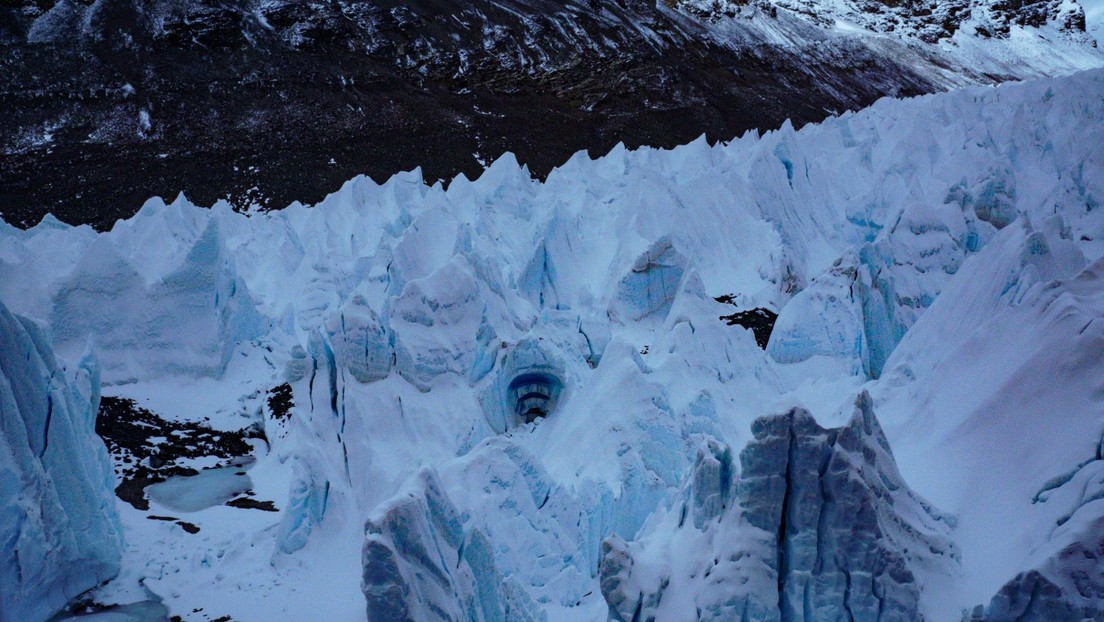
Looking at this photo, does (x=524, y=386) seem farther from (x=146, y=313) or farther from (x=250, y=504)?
(x=146, y=313)

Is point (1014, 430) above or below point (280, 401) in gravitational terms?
above

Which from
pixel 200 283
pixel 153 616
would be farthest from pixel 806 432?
pixel 200 283

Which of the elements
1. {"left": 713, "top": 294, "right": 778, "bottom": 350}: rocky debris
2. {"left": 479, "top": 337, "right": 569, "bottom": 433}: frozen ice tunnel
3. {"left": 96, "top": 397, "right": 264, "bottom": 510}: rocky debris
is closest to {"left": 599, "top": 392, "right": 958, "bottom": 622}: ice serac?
{"left": 479, "top": 337, "right": 569, "bottom": 433}: frozen ice tunnel

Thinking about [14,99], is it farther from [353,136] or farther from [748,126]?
[748,126]

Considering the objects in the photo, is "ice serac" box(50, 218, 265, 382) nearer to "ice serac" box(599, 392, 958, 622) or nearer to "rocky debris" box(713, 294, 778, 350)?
"rocky debris" box(713, 294, 778, 350)

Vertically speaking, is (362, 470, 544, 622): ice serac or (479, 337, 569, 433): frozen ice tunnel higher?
(362, 470, 544, 622): ice serac

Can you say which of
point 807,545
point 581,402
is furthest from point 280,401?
point 807,545

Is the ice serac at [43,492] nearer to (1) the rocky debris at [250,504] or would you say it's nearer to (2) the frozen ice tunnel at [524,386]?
(1) the rocky debris at [250,504]
